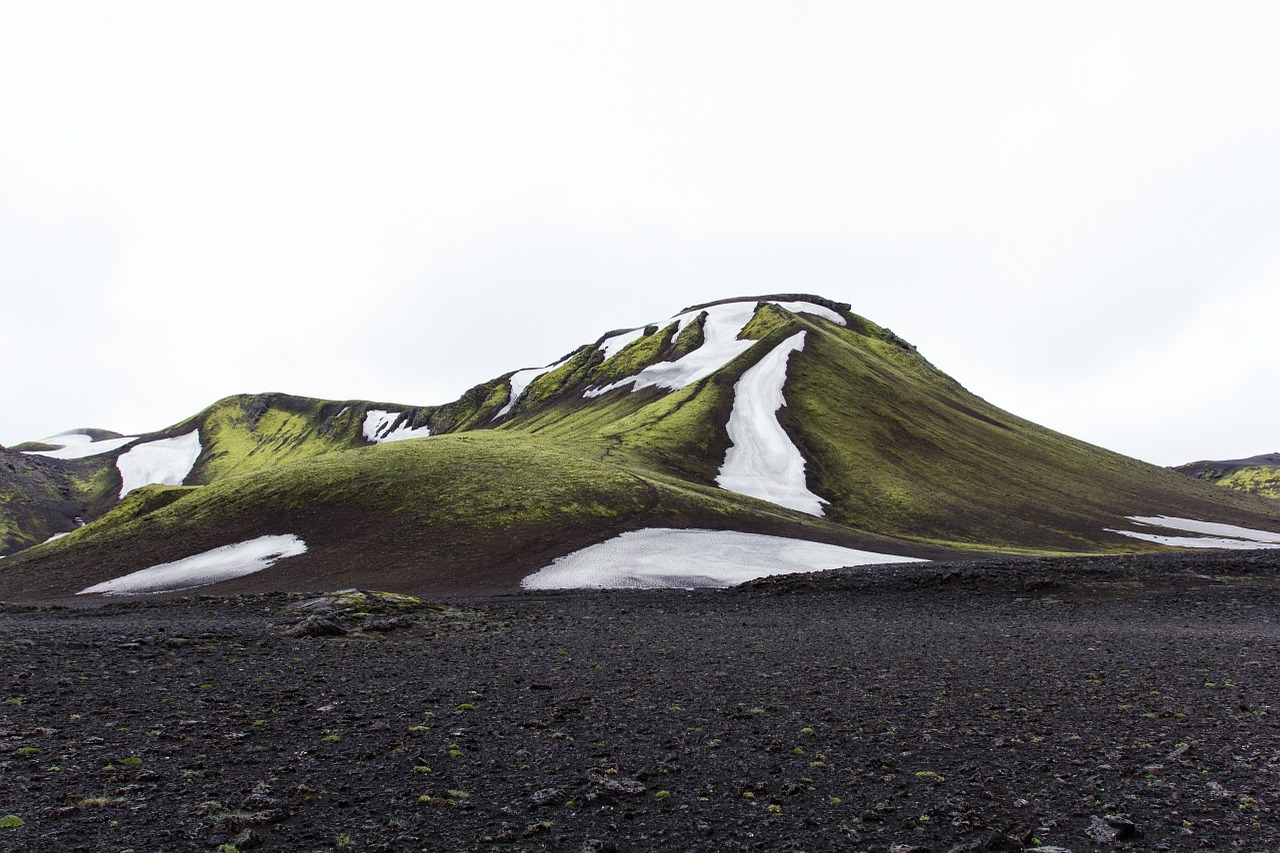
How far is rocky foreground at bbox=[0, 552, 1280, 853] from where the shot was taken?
7.81 meters

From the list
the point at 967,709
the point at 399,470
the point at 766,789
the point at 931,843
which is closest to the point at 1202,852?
the point at 931,843

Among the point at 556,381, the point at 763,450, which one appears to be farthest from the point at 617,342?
the point at 763,450

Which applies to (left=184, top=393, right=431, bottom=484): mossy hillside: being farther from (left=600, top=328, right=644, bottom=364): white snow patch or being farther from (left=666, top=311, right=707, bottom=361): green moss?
(left=666, top=311, right=707, bottom=361): green moss

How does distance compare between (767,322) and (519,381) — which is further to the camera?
(519,381)

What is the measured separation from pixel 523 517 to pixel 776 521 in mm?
18401

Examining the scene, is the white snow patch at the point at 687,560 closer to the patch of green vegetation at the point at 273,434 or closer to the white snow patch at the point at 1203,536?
the white snow patch at the point at 1203,536

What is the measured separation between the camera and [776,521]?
49.8m

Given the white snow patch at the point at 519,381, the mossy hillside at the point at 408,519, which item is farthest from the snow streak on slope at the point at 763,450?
the white snow patch at the point at 519,381

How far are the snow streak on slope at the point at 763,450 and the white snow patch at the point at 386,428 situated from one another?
86075 mm

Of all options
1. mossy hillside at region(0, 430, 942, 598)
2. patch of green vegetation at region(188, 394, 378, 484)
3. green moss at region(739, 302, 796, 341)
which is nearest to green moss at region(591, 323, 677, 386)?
green moss at region(739, 302, 796, 341)

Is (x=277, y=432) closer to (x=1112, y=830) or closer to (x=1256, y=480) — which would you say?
(x=1112, y=830)

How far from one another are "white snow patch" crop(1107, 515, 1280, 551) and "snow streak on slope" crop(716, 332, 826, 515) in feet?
98.2

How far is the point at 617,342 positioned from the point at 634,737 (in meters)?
130

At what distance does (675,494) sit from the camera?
51500 mm
